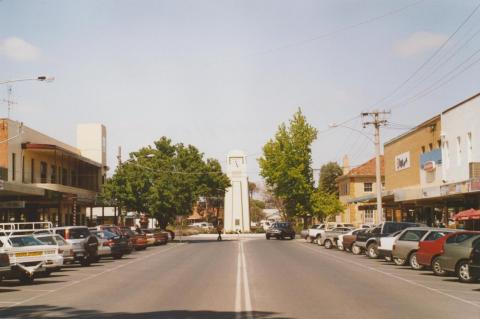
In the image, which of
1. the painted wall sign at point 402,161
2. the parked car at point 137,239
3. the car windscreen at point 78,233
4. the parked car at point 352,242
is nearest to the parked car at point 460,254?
the car windscreen at point 78,233

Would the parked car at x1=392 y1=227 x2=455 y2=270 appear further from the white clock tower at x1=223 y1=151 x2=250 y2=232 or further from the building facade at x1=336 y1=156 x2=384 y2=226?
the white clock tower at x1=223 y1=151 x2=250 y2=232

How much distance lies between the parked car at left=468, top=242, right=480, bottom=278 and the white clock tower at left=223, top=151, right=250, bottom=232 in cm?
6478

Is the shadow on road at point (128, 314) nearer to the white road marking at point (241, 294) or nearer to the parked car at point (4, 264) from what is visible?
the white road marking at point (241, 294)

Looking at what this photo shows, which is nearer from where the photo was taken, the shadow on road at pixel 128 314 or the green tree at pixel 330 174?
the shadow on road at pixel 128 314

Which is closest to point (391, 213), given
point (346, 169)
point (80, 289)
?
point (346, 169)

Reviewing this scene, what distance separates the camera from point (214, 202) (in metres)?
121

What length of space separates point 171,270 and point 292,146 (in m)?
47.5

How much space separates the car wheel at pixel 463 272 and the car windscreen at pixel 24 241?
13.6 meters

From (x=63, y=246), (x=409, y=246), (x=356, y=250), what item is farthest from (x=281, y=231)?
(x=63, y=246)

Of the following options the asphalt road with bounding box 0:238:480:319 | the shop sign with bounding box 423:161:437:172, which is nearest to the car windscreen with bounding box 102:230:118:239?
the asphalt road with bounding box 0:238:480:319

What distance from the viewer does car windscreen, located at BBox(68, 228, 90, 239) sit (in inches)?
1117

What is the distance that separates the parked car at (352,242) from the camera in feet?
121

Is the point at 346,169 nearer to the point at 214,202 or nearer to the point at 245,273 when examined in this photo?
the point at 214,202

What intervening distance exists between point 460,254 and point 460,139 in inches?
718
